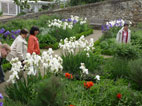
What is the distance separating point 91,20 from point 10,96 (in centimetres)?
1293

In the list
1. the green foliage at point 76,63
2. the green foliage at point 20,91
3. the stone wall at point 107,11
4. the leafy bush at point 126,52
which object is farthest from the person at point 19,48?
the stone wall at point 107,11

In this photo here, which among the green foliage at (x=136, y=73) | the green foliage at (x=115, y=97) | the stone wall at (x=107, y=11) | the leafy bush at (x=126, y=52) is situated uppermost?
the stone wall at (x=107, y=11)

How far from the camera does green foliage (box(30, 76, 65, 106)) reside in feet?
10.9

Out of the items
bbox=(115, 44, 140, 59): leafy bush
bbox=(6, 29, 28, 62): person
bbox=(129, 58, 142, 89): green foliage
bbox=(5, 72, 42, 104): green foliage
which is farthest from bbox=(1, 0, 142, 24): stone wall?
bbox=(5, 72, 42, 104): green foliage

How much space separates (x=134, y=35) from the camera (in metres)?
10.2

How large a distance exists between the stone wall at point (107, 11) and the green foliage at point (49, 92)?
40.8 ft

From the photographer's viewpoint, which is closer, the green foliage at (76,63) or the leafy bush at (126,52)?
the green foliage at (76,63)

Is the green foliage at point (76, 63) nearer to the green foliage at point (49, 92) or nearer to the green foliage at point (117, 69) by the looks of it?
the green foliage at point (117, 69)

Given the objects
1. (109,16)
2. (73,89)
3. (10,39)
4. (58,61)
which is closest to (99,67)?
(73,89)

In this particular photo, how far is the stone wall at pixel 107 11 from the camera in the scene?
15727mm

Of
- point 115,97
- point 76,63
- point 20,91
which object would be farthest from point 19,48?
point 115,97

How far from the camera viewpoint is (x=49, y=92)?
3.34 m

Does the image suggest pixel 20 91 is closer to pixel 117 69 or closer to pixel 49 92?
pixel 49 92

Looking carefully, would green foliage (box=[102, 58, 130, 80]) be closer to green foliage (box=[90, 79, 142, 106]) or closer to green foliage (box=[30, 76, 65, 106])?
green foliage (box=[90, 79, 142, 106])
